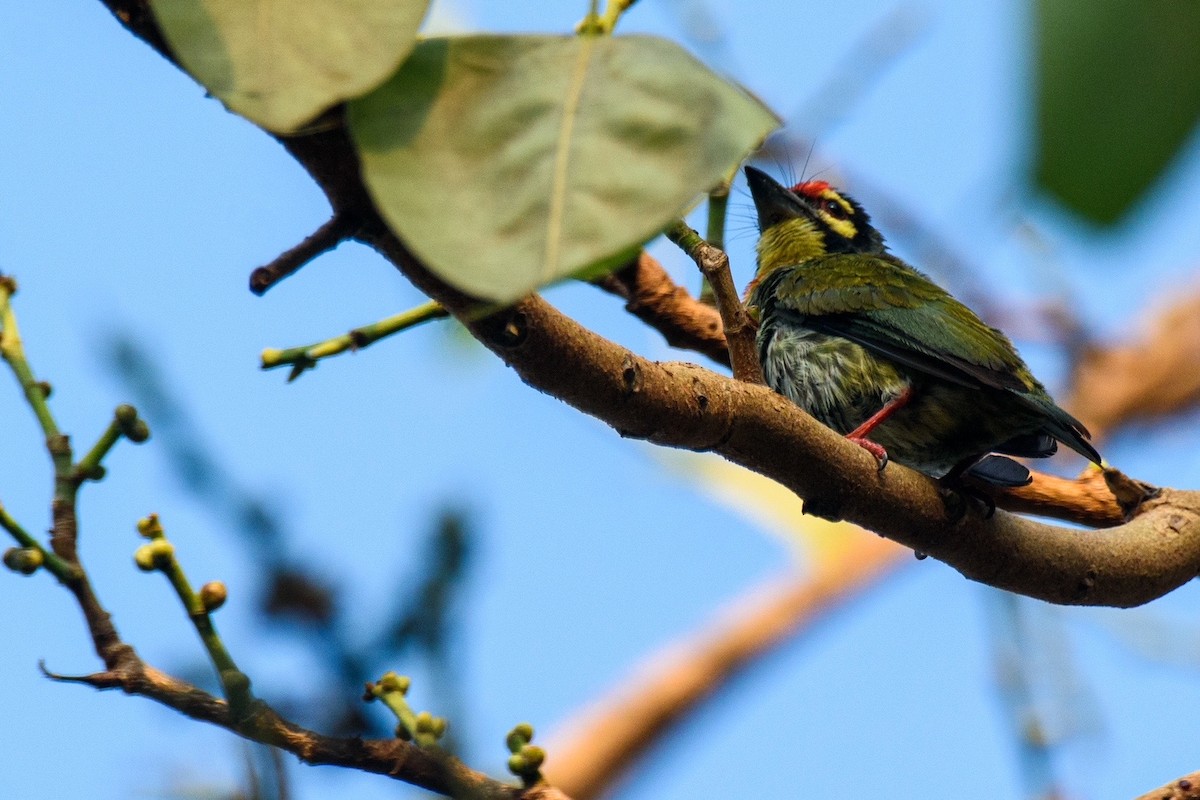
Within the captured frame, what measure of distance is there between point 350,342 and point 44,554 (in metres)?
0.73

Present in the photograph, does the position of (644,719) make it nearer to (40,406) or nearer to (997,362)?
(997,362)

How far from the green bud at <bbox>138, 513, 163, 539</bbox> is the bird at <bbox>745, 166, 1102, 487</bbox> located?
181 cm

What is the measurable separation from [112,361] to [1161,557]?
2260mm

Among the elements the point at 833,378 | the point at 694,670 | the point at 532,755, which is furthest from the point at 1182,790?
the point at 694,670

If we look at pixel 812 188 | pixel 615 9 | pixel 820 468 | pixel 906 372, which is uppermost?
pixel 812 188

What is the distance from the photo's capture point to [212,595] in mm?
1664

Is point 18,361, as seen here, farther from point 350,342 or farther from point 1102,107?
point 1102,107

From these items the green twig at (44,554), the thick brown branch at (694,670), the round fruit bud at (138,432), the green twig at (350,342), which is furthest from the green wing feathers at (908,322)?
the thick brown branch at (694,670)

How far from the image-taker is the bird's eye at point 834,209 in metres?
4.65

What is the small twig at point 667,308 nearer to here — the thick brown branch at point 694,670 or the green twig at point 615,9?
the green twig at point 615,9

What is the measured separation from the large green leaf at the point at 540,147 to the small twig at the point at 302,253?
1.25 feet

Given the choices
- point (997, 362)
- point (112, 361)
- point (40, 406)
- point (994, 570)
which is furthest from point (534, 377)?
point (997, 362)

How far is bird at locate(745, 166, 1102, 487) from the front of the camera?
3.30m

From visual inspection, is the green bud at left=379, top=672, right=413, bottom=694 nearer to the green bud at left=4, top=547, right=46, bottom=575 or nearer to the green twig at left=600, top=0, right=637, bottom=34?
the green bud at left=4, top=547, right=46, bottom=575
